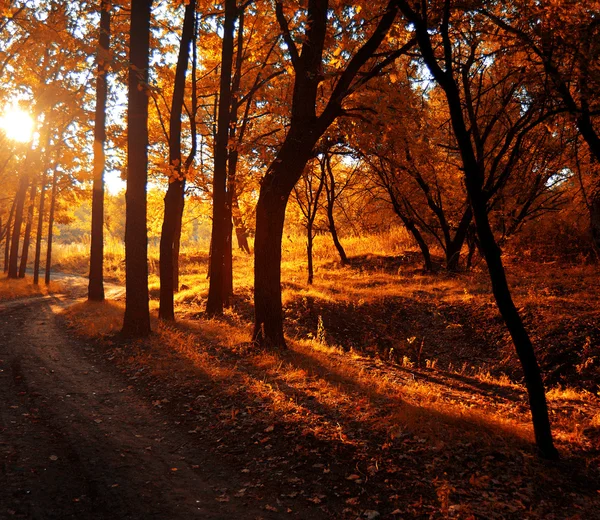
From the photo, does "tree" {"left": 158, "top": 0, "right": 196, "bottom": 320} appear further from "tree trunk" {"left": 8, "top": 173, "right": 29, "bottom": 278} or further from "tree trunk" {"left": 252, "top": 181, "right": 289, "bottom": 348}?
"tree trunk" {"left": 8, "top": 173, "right": 29, "bottom": 278}

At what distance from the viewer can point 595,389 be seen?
30.8 feet

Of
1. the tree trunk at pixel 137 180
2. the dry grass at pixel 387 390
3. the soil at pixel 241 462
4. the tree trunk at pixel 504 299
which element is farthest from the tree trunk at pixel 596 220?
the tree trunk at pixel 137 180

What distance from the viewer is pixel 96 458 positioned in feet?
16.8

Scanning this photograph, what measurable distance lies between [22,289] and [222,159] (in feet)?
47.2

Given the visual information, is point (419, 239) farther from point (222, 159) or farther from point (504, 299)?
point (504, 299)

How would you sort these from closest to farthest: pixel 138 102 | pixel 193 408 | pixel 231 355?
pixel 193 408 → pixel 231 355 → pixel 138 102

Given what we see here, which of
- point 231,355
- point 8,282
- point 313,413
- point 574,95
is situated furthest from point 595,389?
point 8,282

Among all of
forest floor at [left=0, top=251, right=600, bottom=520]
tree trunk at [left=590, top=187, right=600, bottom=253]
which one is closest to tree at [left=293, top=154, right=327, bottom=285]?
forest floor at [left=0, top=251, right=600, bottom=520]

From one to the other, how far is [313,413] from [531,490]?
270 centimetres

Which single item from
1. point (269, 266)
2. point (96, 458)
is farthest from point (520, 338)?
point (269, 266)

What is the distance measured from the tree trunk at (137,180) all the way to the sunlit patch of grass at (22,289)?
38.5 feet

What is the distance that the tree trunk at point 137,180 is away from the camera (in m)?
10.2

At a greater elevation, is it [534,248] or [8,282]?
[534,248]

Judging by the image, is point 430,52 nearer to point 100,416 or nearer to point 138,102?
point 100,416
